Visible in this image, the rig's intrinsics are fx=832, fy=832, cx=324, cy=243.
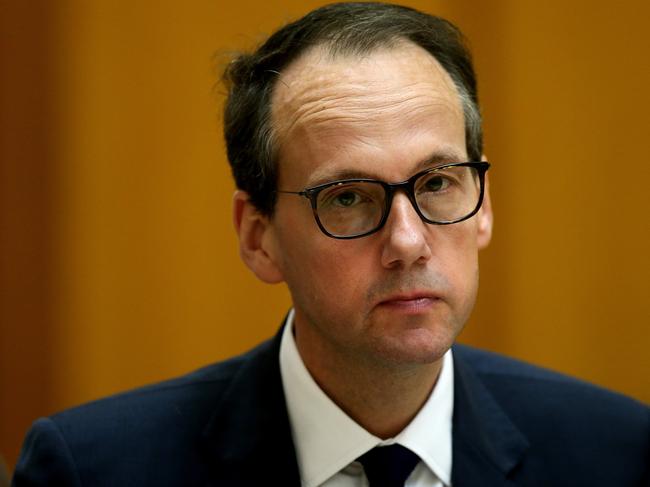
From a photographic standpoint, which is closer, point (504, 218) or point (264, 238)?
point (264, 238)

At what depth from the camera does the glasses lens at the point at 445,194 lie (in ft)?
4.69

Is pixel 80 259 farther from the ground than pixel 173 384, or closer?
farther from the ground

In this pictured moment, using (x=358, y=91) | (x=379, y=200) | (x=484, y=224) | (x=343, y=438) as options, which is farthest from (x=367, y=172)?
(x=343, y=438)

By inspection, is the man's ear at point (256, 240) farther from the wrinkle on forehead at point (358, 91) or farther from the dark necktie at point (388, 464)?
the dark necktie at point (388, 464)

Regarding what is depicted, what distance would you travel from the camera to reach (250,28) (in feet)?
8.03

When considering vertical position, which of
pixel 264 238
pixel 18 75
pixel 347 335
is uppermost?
pixel 18 75

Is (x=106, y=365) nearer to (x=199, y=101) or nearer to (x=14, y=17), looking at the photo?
(x=199, y=101)

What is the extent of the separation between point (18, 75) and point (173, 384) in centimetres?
116

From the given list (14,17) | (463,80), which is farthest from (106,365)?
(463,80)

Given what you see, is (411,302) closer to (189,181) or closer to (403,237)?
(403,237)

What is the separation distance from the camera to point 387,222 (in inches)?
54.6

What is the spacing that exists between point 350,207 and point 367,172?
0.24ft

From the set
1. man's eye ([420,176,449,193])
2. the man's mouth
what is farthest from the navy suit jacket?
man's eye ([420,176,449,193])

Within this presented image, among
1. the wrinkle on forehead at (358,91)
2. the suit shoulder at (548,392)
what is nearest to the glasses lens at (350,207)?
the wrinkle on forehead at (358,91)
